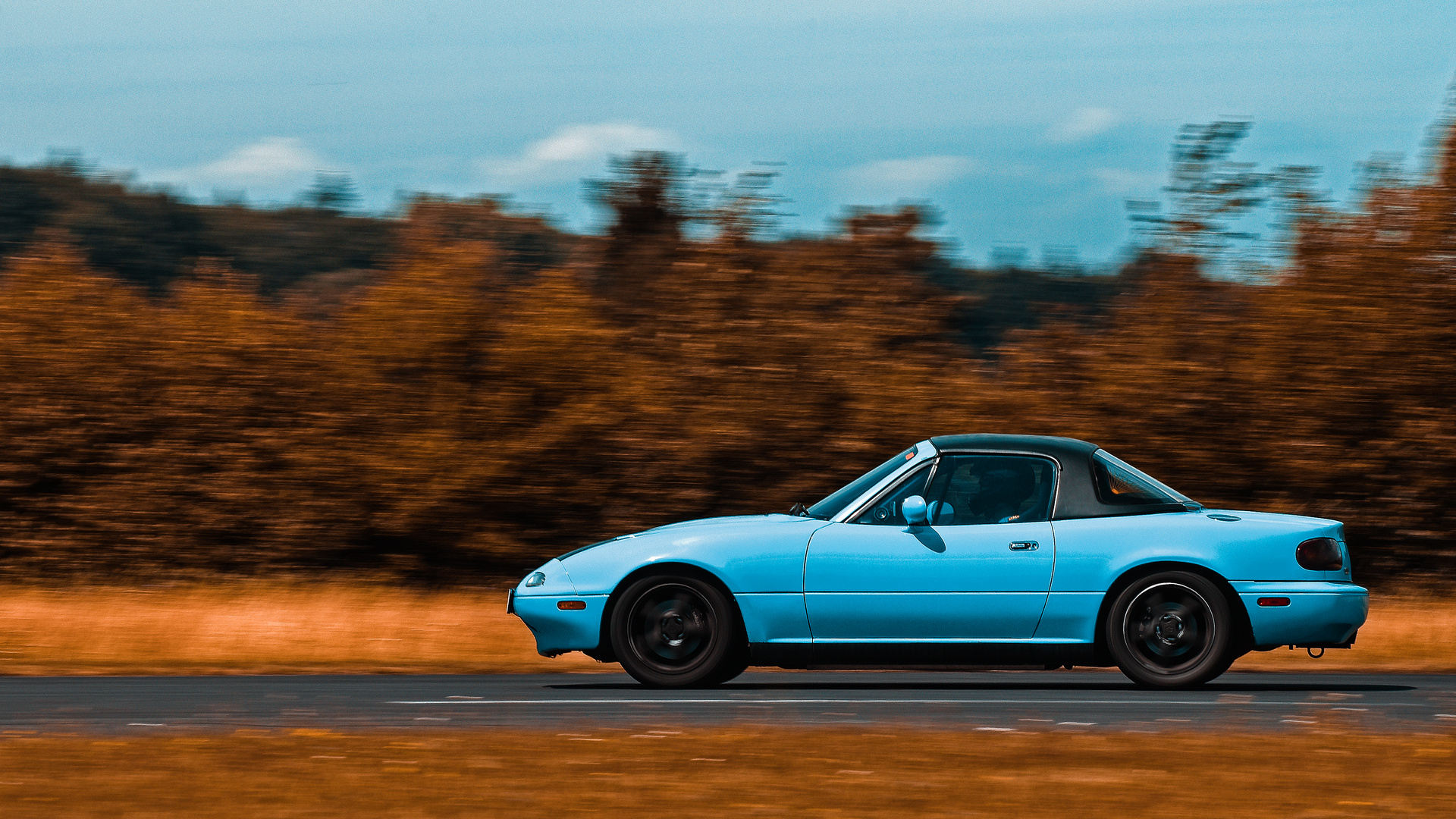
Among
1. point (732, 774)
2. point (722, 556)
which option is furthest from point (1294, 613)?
point (732, 774)

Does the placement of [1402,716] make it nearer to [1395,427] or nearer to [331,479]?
[1395,427]

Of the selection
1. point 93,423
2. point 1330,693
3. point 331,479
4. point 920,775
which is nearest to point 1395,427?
point 1330,693

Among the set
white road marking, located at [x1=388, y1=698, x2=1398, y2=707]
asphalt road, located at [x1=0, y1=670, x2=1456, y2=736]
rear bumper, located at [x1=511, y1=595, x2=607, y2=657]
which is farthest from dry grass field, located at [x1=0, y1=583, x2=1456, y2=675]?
white road marking, located at [x1=388, y1=698, x2=1398, y2=707]

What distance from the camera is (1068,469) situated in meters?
9.77

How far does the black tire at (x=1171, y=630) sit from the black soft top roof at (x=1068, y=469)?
0.50 metres

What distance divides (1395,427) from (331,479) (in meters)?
12.5

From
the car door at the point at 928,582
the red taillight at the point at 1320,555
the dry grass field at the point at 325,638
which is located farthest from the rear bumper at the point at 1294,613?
the dry grass field at the point at 325,638

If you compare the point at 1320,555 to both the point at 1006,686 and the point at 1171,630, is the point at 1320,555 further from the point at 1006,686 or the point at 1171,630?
the point at 1006,686

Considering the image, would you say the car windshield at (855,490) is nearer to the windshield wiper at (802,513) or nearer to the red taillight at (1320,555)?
the windshield wiper at (802,513)

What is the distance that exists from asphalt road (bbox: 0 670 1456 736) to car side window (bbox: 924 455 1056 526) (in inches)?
42.1

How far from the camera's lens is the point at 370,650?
1344cm

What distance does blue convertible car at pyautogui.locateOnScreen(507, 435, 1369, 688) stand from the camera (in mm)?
9414

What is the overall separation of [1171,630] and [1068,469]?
44.2 inches

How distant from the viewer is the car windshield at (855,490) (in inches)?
388
